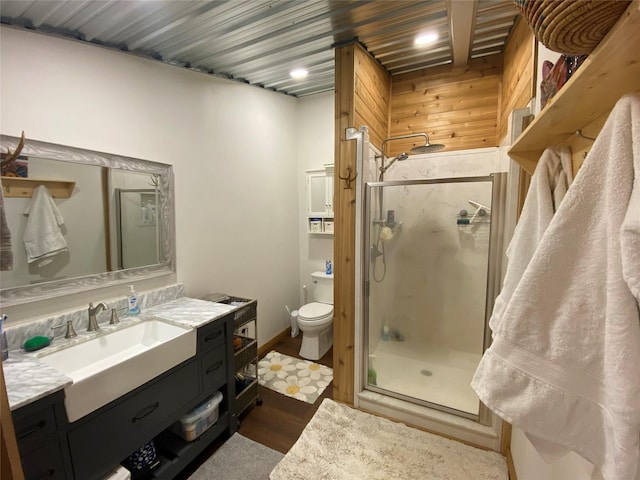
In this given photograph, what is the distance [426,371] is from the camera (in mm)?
2262

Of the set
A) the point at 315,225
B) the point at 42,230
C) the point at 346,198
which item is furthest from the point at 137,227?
the point at 315,225

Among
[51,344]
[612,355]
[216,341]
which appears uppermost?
[612,355]

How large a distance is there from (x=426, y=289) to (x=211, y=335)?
1.65m

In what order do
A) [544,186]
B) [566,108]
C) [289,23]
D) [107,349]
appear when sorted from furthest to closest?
[289,23] < [107,349] < [544,186] < [566,108]

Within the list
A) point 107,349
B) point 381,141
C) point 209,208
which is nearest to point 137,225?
point 209,208

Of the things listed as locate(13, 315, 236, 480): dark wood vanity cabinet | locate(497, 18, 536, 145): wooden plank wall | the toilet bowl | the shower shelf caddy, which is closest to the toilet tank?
the toilet bowl

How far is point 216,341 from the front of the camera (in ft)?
5.70

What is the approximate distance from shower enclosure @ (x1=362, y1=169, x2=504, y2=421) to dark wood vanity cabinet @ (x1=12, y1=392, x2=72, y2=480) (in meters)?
1.71

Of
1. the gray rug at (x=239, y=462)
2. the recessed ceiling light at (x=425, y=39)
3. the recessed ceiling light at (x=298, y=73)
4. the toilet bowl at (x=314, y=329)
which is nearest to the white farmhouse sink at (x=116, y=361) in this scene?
the gray rug at (x=239, y=462)

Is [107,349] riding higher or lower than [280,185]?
lower

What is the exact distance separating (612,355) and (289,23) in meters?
2.06

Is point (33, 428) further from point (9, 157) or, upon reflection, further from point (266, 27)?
point (266, 27)

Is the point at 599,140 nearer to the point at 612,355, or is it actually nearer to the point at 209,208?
the point at 612,355

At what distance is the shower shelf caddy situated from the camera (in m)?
1.97
